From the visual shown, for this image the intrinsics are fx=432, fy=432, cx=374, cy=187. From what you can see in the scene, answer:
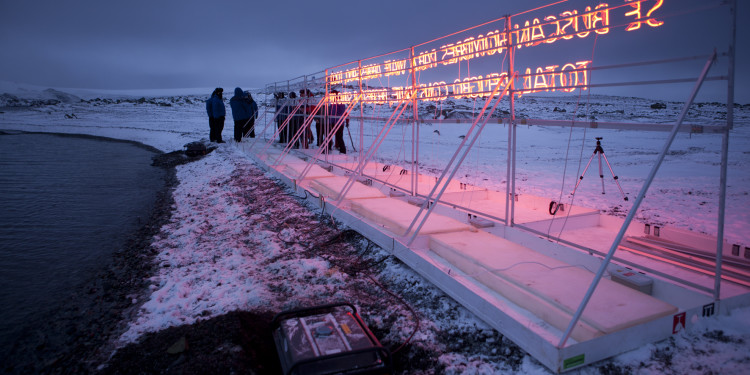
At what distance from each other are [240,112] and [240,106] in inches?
10.4

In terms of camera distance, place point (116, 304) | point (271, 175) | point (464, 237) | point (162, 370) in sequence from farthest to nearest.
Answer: point (271, 175) < point (464, 237) < point (116, 304) < point (162, 370)

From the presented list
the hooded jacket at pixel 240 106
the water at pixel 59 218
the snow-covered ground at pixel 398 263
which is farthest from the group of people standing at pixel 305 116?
the water at pixel 59 218

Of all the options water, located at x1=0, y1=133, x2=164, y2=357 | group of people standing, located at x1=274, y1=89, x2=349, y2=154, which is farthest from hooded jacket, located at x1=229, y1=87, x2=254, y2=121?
water, located at x1=0, y1=133, x2=164, y2=357

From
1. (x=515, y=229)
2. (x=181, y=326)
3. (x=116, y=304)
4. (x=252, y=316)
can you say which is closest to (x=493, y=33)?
(x=515, y=229)

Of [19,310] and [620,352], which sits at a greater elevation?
[620,352]

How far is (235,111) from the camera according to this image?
1873 centimetres

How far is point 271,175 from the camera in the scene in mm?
11273

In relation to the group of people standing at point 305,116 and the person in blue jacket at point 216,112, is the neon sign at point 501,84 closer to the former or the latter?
the group of people standing at point 305,116

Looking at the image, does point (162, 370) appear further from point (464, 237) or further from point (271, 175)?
point (271, 175)

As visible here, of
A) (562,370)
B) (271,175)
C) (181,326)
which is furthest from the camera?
(271,175)

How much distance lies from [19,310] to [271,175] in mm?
6852

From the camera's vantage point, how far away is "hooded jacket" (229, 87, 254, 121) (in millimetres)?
18500

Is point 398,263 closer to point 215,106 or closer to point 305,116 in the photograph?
point 305,116

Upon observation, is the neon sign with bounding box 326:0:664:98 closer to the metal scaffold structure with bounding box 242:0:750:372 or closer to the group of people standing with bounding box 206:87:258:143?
the metal scaffold structure with bounding box 242:0:750:372
